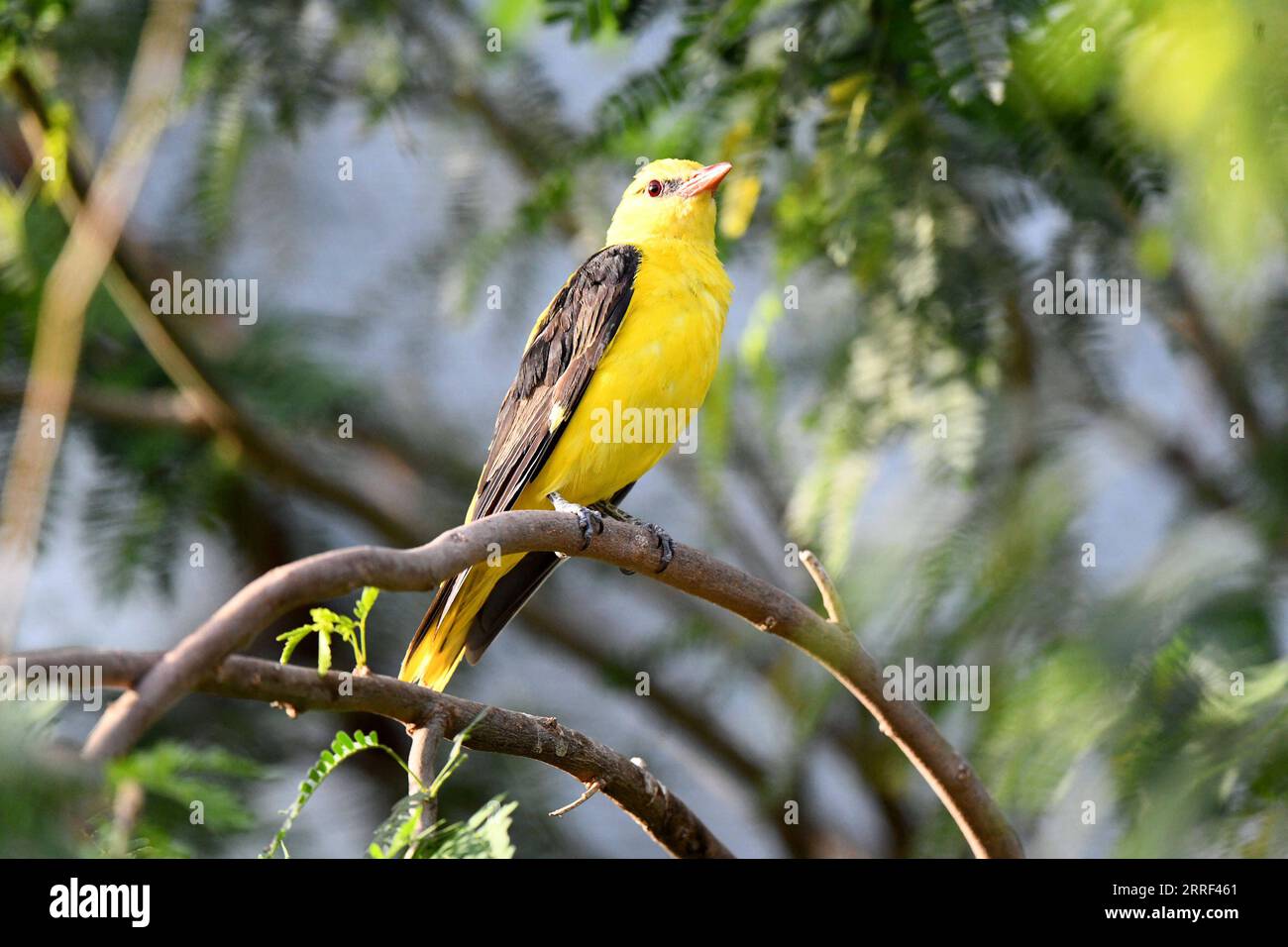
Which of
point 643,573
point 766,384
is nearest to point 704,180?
point 766,384

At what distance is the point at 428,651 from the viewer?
3721mm

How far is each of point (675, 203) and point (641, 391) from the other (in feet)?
2.63

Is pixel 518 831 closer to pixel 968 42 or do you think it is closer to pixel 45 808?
pixel 968 42

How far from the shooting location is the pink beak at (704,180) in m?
4.21

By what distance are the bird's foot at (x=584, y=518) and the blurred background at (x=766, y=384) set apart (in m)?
0.59

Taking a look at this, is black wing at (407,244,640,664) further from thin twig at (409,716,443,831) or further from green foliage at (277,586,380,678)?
A: green foliage at (277,586,380,678)

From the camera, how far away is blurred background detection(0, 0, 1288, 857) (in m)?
2.57

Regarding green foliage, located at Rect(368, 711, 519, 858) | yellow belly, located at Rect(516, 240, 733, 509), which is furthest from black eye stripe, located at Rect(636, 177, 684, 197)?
green foliage, located at Rect(368, 711, 519, 858)

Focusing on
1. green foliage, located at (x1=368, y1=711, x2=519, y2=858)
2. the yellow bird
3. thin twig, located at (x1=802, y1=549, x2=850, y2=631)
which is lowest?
green foliage, located at (x1=368, y1=711, x2=519, y2=858)

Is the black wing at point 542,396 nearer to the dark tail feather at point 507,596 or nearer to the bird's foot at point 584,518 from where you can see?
the dark tail feather at point 507,596

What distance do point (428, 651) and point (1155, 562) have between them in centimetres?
189

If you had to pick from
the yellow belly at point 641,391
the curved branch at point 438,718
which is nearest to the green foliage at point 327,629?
the curved branch at point 438,718

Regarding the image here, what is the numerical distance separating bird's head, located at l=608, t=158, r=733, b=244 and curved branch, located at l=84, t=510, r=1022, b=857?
1.47m
